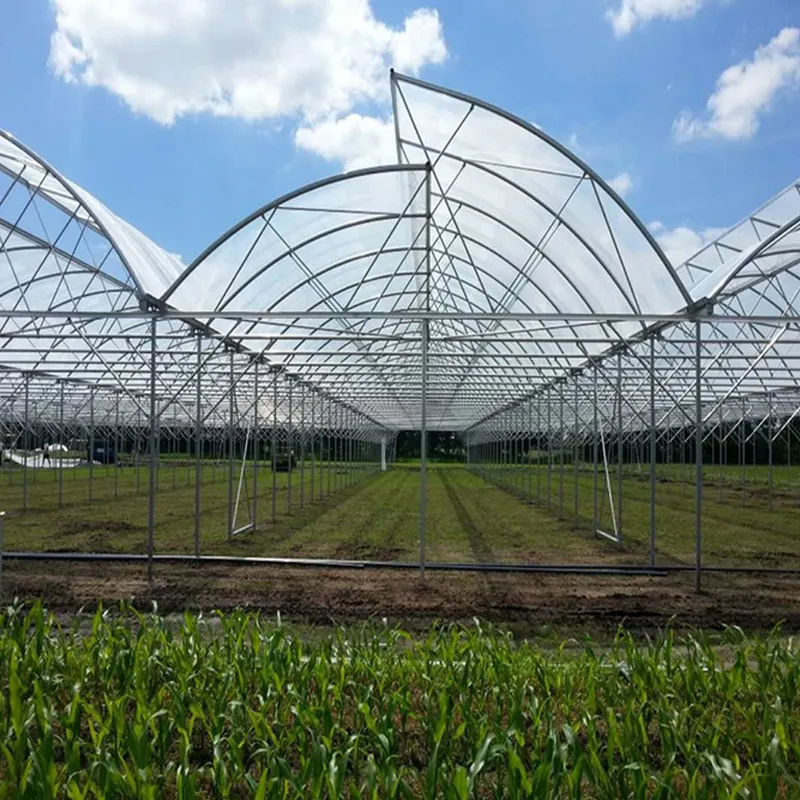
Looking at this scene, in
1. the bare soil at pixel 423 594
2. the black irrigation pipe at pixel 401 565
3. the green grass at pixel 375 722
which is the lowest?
the bare soil at pixel 423 594

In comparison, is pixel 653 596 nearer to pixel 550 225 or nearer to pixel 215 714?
pixel 550 225

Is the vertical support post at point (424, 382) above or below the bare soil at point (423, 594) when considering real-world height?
above

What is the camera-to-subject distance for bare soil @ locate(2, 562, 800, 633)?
7.82 meters

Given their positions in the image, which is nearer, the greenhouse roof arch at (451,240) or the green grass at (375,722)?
the green grass at (375,722)

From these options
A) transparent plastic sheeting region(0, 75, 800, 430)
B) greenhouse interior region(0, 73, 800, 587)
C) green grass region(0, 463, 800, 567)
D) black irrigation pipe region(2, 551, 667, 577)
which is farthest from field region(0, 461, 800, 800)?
transparent plastic sheeting region(0, 75, 800, 430)

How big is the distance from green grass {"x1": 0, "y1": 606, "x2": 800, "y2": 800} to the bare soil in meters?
2.99

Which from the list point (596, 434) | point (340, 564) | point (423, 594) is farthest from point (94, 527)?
point (596, 434)

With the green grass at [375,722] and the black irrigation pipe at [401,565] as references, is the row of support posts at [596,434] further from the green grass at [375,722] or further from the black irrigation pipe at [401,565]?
the green grass at [375,722]

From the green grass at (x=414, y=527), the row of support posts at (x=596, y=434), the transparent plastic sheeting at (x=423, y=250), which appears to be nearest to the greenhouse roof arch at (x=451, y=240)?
the transparent plastic sheeting at (x=423, y=250)

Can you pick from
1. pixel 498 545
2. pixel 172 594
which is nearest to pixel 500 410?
pixel 498 545

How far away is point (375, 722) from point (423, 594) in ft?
16.6

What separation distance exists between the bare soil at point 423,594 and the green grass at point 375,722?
299 centimetres

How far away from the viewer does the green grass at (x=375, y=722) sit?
119 inches

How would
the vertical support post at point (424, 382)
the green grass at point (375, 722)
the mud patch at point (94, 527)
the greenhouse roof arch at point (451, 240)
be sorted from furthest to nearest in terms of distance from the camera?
the mud patch at point (94, 527) < the greenhouse roof arch at point (451, 240) < the vertical support post at point (424, 382) < the green grass at point (375, 722)
